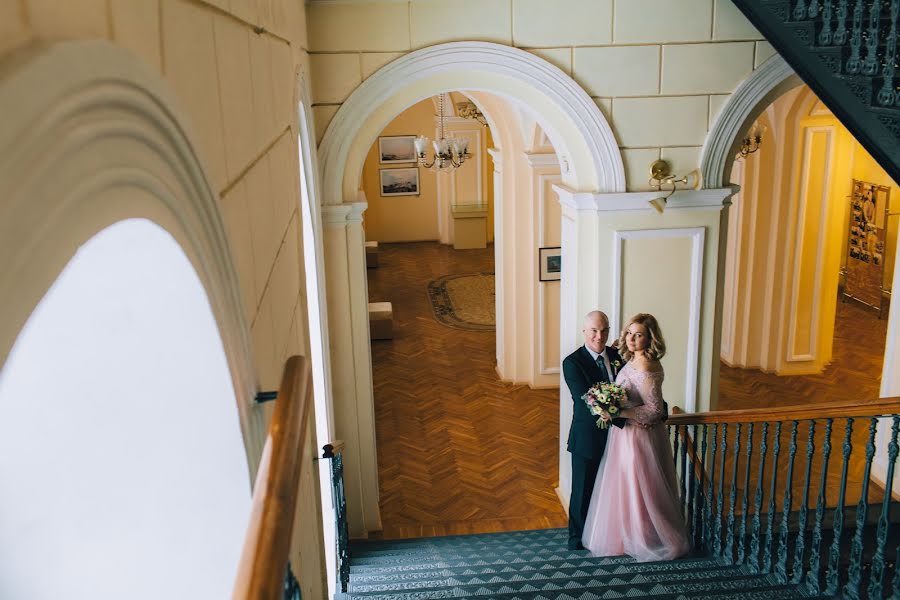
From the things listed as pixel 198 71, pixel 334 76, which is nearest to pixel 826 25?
pixel 334 76

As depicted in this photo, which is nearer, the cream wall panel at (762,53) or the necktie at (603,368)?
the necktie at (603,368)

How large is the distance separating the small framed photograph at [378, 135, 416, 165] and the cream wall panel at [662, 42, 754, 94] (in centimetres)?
1566

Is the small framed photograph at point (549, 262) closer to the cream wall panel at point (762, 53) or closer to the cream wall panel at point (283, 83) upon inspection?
the cream wall panel at point (762, 53)

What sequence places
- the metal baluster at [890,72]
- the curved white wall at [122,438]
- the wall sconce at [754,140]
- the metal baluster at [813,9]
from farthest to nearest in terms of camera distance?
the wall sconce at [754,140] → the metal baluster at [813,9] → the metal baluster at [890,72] → the curved white wall at [122,438]

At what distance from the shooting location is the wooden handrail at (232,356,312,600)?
4.33ft

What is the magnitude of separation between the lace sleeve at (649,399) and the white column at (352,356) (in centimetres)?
263

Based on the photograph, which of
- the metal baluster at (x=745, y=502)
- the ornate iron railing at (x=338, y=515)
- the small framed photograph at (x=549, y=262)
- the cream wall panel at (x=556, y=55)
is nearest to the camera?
the metal baluster at (x=745, y=502)

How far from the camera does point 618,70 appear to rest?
7.21 meters

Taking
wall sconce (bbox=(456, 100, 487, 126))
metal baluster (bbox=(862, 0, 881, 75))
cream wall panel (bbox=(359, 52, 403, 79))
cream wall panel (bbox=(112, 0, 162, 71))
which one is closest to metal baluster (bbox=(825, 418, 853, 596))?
metal baluster (bbox=(862, 0, 881, 75))

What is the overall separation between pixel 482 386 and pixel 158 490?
33.9ft

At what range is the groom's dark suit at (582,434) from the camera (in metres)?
6.62

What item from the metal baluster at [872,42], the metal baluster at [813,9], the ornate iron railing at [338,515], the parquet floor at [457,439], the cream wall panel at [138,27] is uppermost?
the metal baluster at [813,9]

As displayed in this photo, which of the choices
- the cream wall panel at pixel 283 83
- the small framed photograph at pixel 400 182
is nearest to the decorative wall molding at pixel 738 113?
the cream wall panel at pixel 283 83

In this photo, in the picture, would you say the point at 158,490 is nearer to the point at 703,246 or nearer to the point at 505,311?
the point at 703,246
